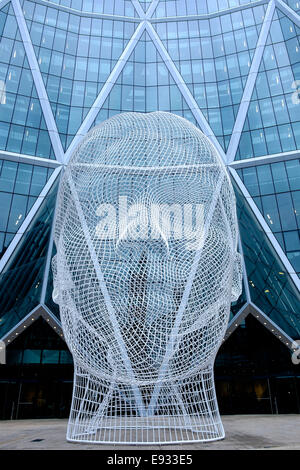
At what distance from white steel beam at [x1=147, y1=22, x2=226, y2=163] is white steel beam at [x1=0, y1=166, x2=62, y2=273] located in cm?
972

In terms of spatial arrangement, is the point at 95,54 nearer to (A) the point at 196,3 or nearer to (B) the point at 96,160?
(A) the point at 196,3

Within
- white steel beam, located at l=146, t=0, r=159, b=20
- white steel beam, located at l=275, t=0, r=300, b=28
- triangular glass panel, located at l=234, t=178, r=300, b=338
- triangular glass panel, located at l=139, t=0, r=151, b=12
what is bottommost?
triangular glass panel, located at l=234, t=178, r=300, b=338

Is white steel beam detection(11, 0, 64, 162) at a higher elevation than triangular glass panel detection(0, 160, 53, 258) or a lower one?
higher

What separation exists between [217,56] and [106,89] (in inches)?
334

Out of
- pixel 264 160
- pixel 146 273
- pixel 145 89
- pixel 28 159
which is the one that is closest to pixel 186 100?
pixel 145 89

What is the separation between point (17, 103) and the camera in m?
→ 24.7

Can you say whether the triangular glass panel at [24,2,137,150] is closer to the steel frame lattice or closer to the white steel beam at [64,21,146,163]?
the white steel beam at [64,21,146,163]

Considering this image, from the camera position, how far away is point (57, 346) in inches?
895

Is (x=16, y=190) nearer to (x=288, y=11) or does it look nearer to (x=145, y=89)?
(x=145, y=89)

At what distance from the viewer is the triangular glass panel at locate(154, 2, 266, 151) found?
2619 centimetres

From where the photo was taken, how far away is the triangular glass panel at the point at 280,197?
73.7 feet

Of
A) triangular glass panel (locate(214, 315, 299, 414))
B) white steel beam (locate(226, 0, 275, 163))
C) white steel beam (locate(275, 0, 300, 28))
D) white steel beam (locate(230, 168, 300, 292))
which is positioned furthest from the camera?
white steel beam (locate(275, 0, 300, 28))

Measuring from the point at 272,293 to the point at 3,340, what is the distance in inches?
589

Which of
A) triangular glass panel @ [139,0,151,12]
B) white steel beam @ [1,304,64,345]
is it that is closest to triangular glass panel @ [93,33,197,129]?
triangular glass panel @ [139,0,151,12]
